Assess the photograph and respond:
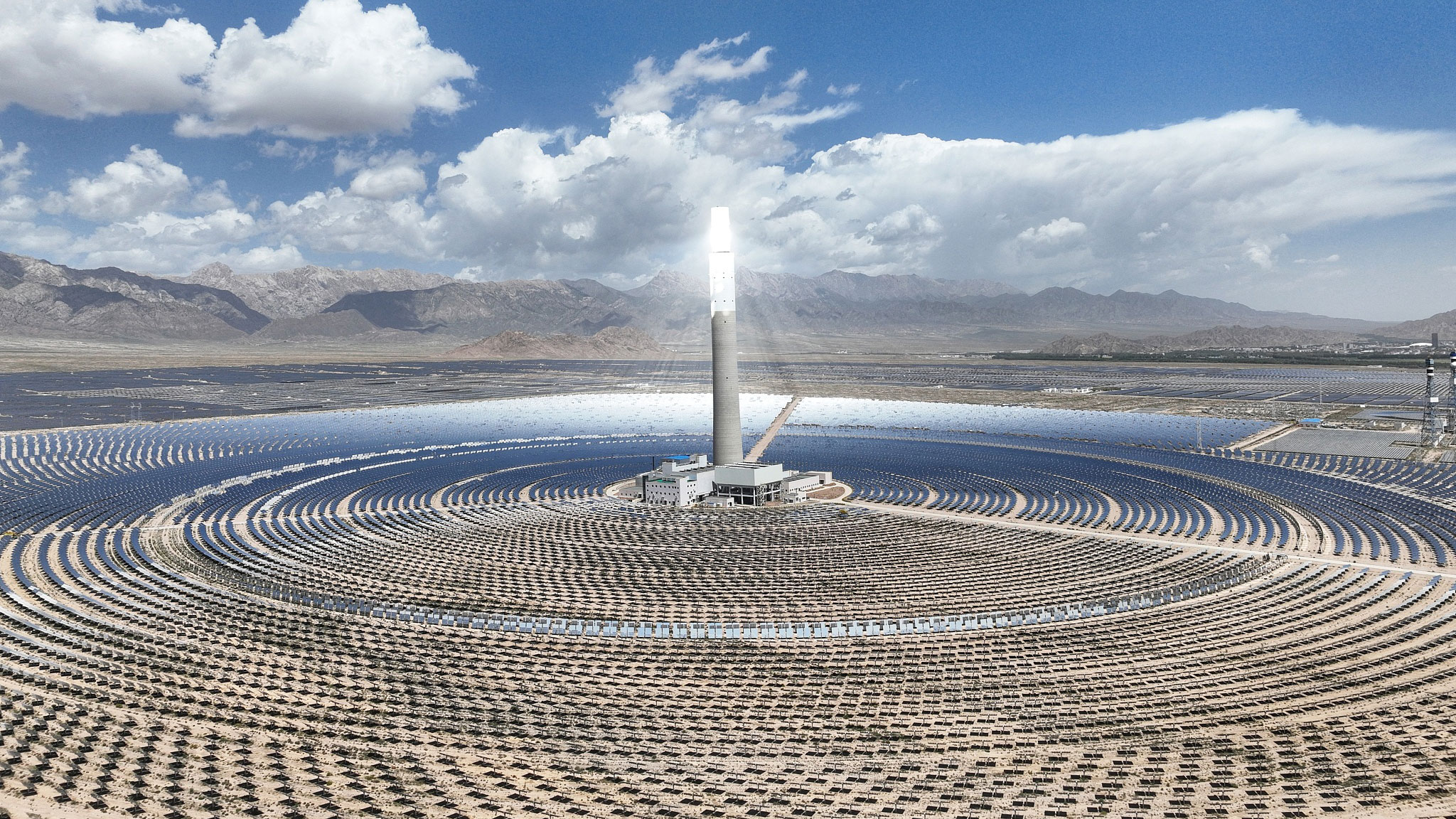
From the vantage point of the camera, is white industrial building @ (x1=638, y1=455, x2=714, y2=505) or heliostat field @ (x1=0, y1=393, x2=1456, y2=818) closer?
heliostat field @ (x1=0, y1=393, x2=1456, y2=818)

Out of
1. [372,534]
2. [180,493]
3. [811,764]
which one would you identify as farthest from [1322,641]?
[180,493]

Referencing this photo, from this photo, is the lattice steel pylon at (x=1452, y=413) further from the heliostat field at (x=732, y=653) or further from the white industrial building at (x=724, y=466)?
the white industrial building at (x=724, y=466)

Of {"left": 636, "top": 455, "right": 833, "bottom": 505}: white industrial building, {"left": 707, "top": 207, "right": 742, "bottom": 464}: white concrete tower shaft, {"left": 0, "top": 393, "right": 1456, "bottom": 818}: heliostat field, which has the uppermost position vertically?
{"left": 707, "top": 207, "right": 742, "bottom": 464}: white concrete tower shaft

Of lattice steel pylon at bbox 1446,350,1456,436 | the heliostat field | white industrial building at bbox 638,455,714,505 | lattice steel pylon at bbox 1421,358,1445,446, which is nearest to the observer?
the heliostat field

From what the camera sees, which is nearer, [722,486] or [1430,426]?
[722,486]

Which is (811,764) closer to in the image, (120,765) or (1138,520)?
(120,765)

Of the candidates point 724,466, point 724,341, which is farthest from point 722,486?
point 724,341

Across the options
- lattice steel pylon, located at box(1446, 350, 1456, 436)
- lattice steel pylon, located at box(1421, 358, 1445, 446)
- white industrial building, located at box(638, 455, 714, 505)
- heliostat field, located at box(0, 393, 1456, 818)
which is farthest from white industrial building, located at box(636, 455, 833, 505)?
lattice steel pylon, located at box(1446, 350, 1456, 436)

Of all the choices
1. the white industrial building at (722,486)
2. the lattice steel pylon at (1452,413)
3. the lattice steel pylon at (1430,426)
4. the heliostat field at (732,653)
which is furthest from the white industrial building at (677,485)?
the lattice steel pylon at (1452,413)

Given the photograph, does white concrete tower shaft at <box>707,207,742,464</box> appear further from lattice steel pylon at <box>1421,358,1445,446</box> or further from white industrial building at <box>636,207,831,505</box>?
lattice steel pylon at <box>1421,358,1445,446</box>

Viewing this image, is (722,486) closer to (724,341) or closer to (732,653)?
(724,341)
